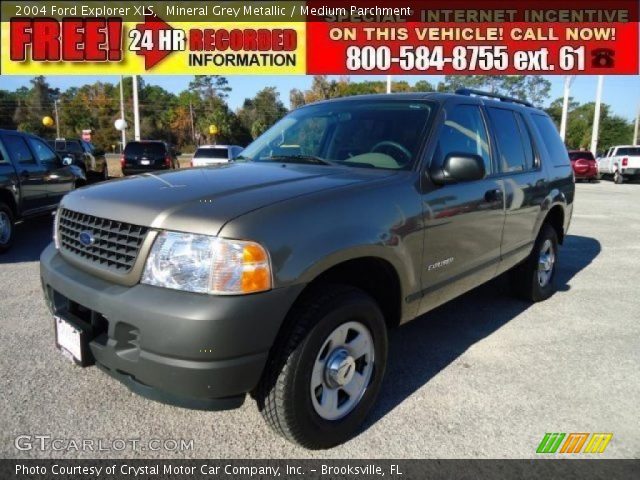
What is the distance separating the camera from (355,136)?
343 cm

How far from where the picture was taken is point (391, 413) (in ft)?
9.46

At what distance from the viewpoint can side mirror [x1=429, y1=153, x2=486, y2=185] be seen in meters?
2.89

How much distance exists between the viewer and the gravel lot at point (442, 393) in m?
2.60

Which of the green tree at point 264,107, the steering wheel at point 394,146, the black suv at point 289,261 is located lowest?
the black suv at point 289,261

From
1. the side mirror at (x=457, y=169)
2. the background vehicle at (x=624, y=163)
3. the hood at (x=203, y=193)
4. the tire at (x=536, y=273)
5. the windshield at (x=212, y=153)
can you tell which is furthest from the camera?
the background vehicle at (x=624, y=163)

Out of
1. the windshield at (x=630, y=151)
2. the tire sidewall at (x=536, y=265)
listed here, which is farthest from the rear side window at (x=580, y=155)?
the tire sidewall at (x=536, y=265)

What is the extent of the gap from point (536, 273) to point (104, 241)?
3.99 meters

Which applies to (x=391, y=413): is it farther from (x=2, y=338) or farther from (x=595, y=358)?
(x=2, y=338)

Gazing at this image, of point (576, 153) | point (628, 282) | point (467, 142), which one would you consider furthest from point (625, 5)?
point (467, 142)

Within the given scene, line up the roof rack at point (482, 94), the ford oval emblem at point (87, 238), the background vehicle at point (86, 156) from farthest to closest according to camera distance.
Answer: the background vehicle at point (86, 156) → the roof rack at point (482, 94) → the ford oval emblem at point (87, 238)

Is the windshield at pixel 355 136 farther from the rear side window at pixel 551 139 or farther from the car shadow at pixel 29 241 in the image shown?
the car shadow at pixel 29 241

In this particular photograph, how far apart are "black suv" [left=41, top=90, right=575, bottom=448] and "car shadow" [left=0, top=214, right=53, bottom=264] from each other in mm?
4343

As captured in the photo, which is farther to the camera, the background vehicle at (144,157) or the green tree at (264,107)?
the green tree at (264,107)

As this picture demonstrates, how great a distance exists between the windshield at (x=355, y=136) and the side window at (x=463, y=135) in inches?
6.2
